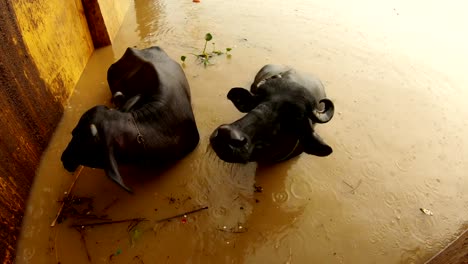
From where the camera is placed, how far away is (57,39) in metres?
4.27

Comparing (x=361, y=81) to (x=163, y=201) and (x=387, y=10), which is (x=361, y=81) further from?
(x=163, y=201)

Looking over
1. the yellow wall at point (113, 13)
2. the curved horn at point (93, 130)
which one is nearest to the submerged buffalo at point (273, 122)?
the curved horn at point (93, 130)

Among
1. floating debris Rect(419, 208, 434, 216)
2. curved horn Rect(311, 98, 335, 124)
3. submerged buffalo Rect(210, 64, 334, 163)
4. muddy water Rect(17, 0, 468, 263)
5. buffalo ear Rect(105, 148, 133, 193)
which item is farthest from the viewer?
floating debris Rect(419, 208, 434, 216)

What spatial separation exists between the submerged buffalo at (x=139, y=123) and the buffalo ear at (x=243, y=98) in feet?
2.41

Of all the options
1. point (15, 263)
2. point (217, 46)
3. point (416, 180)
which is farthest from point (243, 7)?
point (15, 263)

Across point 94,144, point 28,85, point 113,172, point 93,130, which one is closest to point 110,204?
point 113,172

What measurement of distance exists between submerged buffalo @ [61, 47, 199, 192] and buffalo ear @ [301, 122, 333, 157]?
4.34 ft

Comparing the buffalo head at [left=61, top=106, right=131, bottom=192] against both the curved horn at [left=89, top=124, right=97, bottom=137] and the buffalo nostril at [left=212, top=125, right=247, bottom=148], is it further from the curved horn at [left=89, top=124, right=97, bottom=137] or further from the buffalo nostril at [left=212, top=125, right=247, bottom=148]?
the buffalo nostril at [left=212, top=125, right=247, bottom=148]

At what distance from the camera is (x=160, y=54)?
4.46 metres

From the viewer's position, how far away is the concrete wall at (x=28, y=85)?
3.07 metres

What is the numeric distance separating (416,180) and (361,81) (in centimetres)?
178

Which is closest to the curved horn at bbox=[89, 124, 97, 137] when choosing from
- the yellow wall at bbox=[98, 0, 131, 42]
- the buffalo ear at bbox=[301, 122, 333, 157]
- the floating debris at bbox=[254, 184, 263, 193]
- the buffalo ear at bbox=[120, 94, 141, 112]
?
the buffalo ear at bbox=[120, 94, 141, 112]

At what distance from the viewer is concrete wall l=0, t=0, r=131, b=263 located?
3.07m

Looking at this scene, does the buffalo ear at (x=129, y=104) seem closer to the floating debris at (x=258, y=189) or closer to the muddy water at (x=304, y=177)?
the muddy water at (x=304, y=177)
